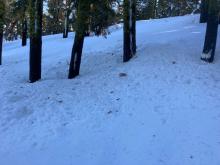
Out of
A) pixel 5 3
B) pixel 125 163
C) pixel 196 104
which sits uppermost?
pixel 5 3

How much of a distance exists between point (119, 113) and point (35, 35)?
5530 millimetres

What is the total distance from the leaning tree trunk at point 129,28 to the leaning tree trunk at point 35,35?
3378mm

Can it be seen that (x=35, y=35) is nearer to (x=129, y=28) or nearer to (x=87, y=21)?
(x=87, y=21)

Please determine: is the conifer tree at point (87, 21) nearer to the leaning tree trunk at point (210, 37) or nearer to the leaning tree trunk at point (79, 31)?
the leaning tree trunk at point (79, 31)

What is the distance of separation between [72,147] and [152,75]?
17.0ft

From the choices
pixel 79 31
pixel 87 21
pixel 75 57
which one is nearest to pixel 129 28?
pixel 87 21

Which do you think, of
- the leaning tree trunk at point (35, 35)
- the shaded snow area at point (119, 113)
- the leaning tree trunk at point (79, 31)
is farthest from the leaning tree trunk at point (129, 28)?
the leaning tree trunk at point (35, 35)

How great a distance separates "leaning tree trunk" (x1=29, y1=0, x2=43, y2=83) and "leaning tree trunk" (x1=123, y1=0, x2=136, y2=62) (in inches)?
133

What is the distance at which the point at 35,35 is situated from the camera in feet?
52.5

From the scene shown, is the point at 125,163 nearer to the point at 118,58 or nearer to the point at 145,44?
the point at 118,58

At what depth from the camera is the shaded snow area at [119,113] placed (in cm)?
1036

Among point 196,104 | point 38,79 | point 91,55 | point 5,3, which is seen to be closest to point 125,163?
point 196,104

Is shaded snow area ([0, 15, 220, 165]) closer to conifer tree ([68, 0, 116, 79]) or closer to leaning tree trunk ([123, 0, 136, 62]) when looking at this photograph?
leaning tree trunk ([123, 0, 136, 62])

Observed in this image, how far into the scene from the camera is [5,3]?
20766 mm
